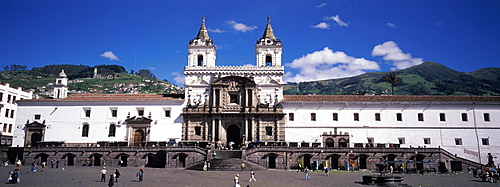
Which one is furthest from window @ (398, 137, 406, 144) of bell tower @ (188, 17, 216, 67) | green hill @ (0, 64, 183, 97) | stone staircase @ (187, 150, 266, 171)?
green hill @ (0, 64, 183, 97)

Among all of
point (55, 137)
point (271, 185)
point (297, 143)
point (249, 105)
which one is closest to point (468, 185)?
point (271, 185)

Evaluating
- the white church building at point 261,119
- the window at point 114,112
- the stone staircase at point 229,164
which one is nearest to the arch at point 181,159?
the stone staircase at point 229,164

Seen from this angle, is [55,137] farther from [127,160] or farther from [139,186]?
[139,186]

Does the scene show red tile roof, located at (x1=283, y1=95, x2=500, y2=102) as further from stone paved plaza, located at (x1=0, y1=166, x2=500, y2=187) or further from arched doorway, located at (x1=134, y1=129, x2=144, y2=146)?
arched doorway, located at (x1=134, y1=129, x2=144, y2=146)

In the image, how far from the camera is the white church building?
49.1m

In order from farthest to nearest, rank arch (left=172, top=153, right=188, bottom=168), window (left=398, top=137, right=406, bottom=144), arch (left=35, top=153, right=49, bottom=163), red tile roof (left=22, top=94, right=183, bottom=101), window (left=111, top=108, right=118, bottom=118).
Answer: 1. red tile roof (left=22, top=94, right=183, bottom=101)
2. window (left=111, top=108, right=118, bottom=118)
3. window (left=398, top=137, right=406, bottom=144)
4. arch (left=35, top=153, right=49, bottom=163)
5. arch (left=172, top=153, right=188, bottom=168)

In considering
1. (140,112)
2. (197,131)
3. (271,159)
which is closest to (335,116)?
(271,159)

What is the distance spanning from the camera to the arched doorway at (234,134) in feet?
164

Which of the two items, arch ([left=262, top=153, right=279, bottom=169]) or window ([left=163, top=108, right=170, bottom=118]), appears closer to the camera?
arch ([left=262, top=153, right=279, bottom=169])

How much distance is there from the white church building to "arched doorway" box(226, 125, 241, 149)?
13 cm

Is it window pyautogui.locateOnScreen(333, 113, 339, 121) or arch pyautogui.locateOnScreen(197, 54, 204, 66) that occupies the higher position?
arch pyautogui.locateOnScreen(197, 54, 204, 66)

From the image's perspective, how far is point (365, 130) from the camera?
49406 millimetres

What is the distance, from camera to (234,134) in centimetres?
5028

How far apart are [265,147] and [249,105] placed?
26.3 ft
